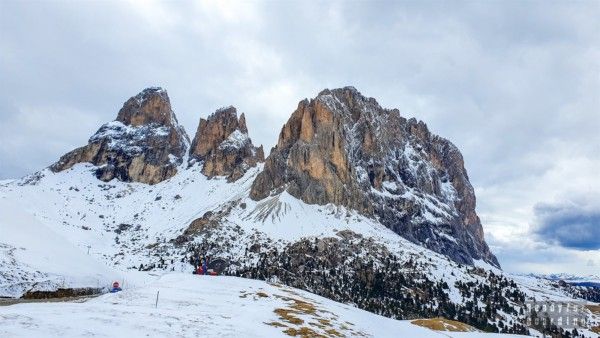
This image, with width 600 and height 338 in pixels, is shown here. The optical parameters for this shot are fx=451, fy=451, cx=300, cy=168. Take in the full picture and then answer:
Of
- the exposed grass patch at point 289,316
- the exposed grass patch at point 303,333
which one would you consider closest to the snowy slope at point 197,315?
the exposed grass patch at point 289,316

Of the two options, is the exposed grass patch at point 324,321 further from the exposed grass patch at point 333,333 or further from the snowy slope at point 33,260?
the snowy slope at point 33,260

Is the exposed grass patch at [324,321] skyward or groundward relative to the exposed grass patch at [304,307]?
groundward

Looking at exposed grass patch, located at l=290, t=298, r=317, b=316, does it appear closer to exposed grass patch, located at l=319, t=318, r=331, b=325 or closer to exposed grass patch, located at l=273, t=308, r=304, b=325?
exposed grass patch, located at l=273, t=308, r=304, b=325

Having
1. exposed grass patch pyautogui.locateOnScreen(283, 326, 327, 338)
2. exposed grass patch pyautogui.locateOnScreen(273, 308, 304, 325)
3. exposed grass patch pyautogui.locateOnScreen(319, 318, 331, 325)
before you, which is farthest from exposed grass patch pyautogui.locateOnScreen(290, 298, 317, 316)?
exposed grass patch pyautogui.locateOnScreen(283, 326, 327, 338)

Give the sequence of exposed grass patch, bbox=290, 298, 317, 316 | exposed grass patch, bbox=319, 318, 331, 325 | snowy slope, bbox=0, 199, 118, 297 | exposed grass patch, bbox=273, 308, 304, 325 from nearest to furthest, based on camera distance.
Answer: snowy slope, bbox=0, 199, 118, 297
exposed grass patch, bbox=273, 308, 304, 325
exposed grass patch, bbox=319, 318, 331, 325
exposed grass patch, bbox=290, 298, 317, 316

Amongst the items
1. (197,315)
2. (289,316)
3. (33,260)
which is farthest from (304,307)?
(33,260)

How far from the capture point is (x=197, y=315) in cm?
2467

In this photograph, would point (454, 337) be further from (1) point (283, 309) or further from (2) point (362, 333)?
(1) point (283, 309)

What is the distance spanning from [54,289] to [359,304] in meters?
175

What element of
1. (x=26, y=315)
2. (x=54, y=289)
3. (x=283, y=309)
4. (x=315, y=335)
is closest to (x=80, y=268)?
(x=54, y=289)

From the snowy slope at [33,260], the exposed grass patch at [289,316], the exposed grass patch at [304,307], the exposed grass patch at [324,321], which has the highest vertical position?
the snowy slope at [33,260]

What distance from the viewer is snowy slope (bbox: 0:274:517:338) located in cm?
1761

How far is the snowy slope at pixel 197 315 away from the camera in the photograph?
57.8ft

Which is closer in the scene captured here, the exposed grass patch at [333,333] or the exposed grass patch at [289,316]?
the exposed grass patch at [333,333]
